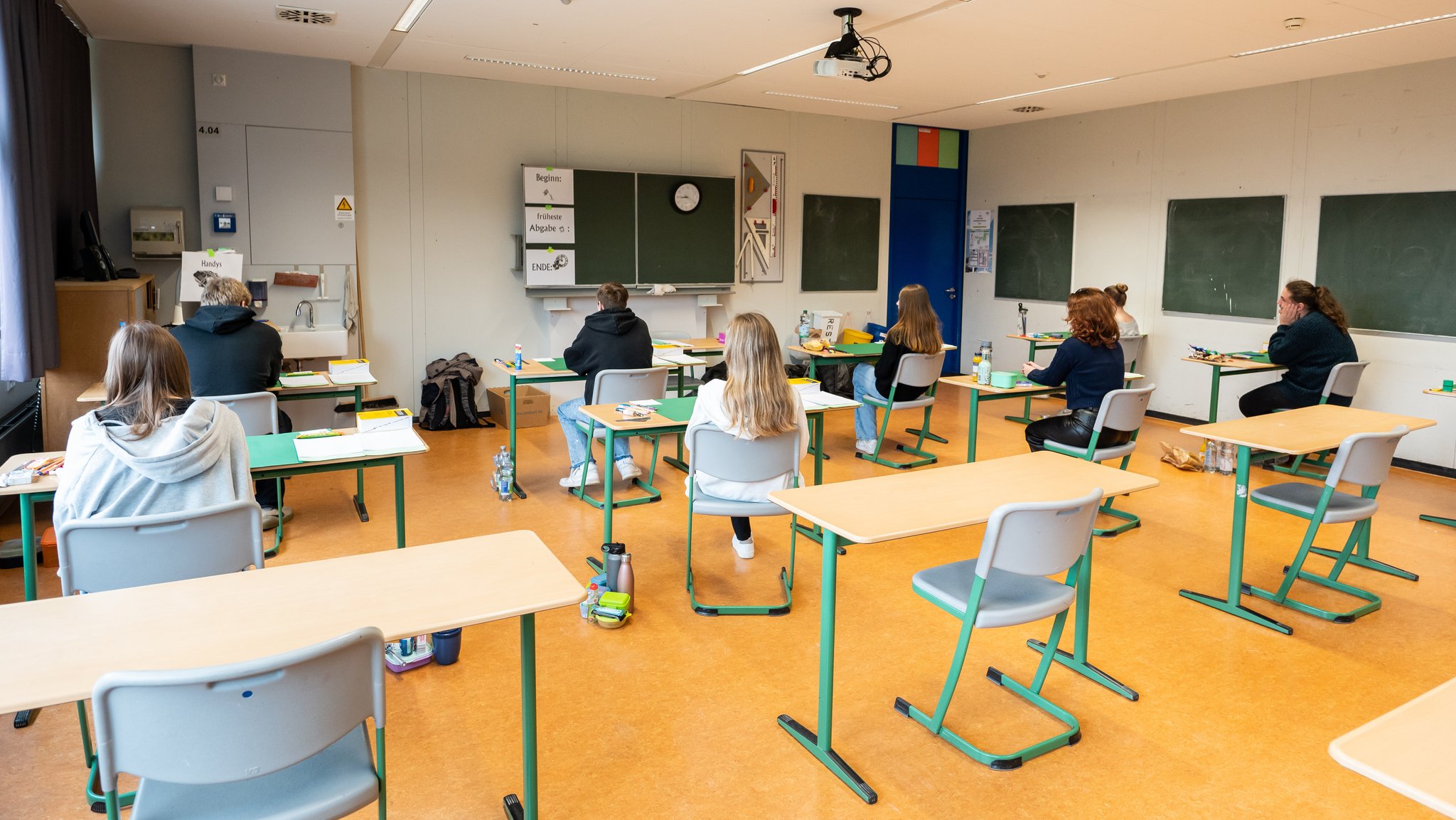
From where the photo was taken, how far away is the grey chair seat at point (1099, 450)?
4734 millimetres

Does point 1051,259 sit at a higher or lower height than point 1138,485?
higher

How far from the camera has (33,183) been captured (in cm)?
439

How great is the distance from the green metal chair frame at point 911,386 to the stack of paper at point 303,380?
3392 mm

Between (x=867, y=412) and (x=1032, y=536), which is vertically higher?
(x=1032, y=536)

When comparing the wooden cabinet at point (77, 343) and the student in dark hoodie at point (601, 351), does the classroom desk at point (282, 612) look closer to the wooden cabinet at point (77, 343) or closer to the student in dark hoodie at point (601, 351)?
the student in dark hoodie at point (601, 351)

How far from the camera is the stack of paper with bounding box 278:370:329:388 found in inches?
192

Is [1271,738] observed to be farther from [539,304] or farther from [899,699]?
[539,304]

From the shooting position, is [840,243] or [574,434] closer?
[574,434]

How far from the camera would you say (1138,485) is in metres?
2.95

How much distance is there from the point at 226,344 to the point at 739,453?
8.68 ft

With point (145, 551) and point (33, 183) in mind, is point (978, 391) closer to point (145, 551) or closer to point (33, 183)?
point (145, 551)

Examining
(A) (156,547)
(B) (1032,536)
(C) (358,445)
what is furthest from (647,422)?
(A) (156,547)

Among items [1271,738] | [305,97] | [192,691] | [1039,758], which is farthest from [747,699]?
[305,97]

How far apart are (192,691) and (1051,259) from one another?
8.81 m
